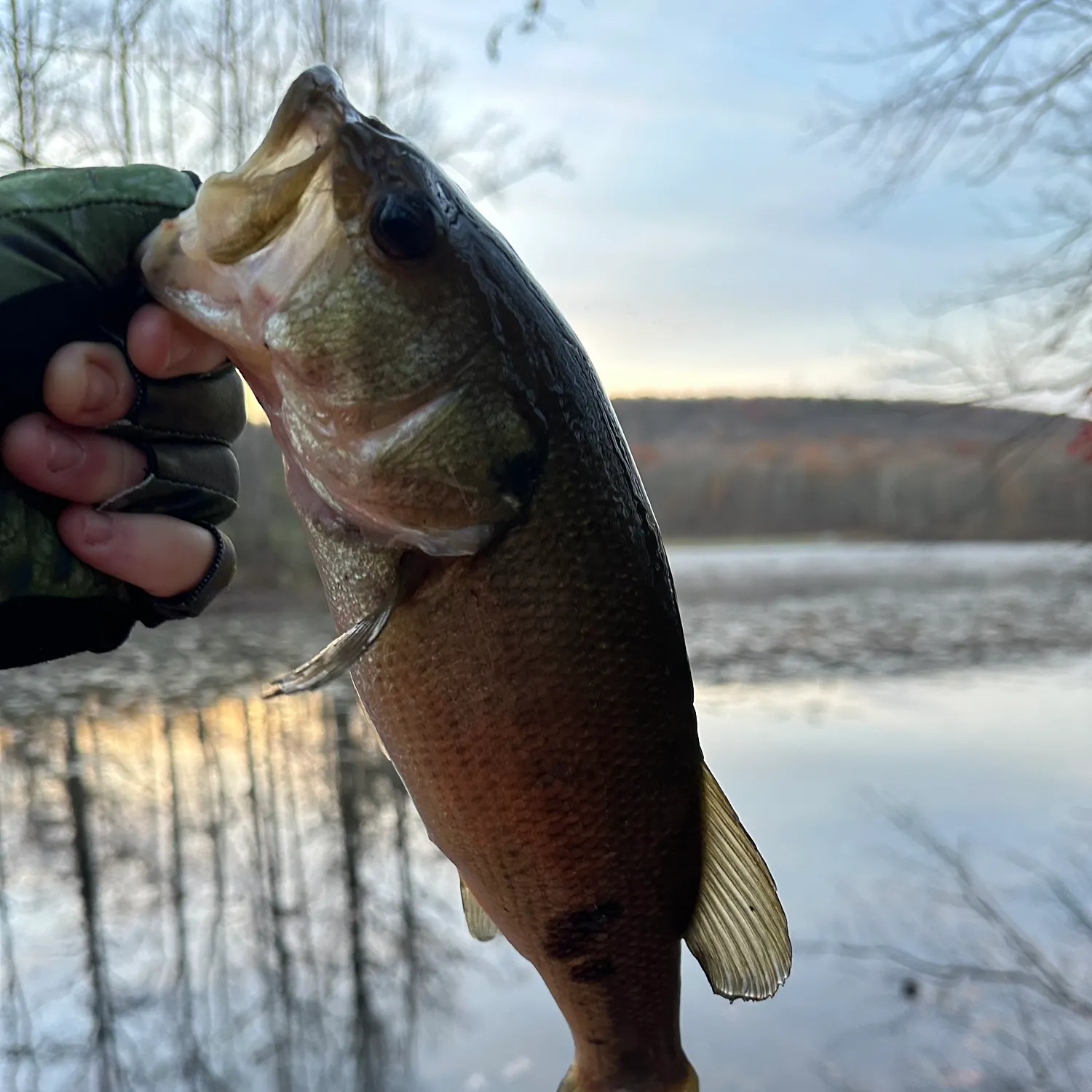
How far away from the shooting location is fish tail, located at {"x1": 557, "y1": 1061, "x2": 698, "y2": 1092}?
1.57m

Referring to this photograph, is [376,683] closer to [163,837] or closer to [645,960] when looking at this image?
[645,960]

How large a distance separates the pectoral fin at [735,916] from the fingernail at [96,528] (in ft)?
3.63

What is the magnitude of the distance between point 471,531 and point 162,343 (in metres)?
0.56

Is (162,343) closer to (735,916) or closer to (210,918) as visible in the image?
(735,916)

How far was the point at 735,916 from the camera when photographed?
147 cm

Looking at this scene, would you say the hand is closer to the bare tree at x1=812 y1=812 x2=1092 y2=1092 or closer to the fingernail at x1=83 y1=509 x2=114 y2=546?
the fingernail at x1=83 y1=509 x2=114 y2=546

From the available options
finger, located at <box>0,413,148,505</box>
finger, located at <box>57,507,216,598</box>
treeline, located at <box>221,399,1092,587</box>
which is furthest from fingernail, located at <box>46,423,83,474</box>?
treeline, located at <box>221,399,1092,587</box>

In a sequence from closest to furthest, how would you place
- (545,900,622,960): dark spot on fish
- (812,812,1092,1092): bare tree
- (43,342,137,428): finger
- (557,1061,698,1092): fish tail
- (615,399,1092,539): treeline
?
(43,342,137,428): finger
(545,900,622,960): dark spot on fish
(557,1061,698,1092): fish tail
(812,812,1092,1092): bare tree
(615,399,1092,539): treeline

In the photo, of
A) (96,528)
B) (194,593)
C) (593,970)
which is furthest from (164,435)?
(593,970)

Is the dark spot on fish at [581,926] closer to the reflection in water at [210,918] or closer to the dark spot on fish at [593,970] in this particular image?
the dark spot on fish at [593,970]

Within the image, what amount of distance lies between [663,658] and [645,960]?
56cm

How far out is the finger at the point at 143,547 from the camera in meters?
1.48

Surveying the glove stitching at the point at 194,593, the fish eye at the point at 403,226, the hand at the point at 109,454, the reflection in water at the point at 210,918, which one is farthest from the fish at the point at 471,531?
the reflection in water at the point at 210,918

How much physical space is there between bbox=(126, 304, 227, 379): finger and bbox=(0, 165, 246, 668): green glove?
0.09 ft
